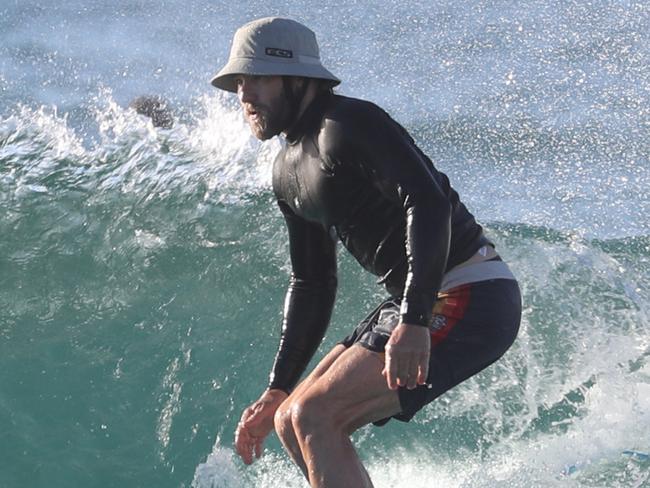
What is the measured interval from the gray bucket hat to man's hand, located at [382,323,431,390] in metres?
0.95

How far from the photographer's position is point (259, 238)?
760 cm

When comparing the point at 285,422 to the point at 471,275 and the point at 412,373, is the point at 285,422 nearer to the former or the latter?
the point at 412,373

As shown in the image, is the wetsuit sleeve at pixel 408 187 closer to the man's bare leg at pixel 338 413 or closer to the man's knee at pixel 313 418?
the man's bare leg at pixel 338 413

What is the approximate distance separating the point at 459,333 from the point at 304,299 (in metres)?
0.75

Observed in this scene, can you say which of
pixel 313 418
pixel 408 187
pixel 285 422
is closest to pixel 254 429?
pixel 285 422

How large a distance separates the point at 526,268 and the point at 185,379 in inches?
82.1

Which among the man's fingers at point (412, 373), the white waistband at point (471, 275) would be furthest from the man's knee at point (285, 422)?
the white waistband at point (471, 275)

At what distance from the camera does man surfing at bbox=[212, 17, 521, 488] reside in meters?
3.66

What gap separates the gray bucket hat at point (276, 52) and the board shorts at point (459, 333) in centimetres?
83

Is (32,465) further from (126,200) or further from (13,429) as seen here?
(126,200)

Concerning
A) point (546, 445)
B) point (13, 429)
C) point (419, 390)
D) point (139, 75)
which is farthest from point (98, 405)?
point (139, 75)

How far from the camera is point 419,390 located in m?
3.76

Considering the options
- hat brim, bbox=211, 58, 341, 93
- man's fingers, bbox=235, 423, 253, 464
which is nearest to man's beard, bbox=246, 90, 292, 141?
hat brim, bbox=211, 58, 341, 93

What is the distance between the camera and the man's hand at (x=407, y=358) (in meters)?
3.53
